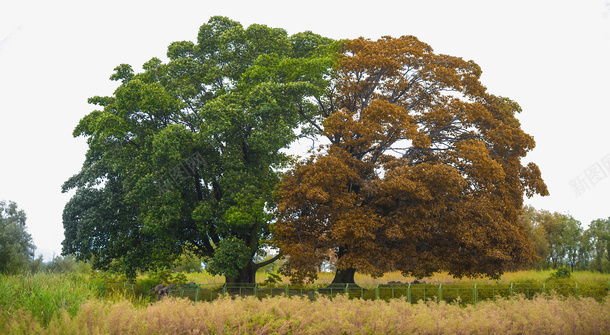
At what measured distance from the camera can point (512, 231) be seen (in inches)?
737

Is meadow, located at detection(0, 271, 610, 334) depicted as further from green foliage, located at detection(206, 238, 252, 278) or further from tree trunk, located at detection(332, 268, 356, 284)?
tree trunk, located at detection(332, 268, 356, 284)

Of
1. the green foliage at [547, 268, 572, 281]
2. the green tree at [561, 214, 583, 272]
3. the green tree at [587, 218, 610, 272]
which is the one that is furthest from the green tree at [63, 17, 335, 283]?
the green tree at [587, 218, 610, 272]

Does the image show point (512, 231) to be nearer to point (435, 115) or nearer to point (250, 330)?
point (435, 115)

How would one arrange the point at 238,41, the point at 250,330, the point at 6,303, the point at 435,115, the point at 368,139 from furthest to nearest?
the point at 238,41 → the point at 435,115 → the point at 368,139 → the point at 6,303 → the point at 250,330

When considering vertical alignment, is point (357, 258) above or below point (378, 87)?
below

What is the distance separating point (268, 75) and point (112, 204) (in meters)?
9.92

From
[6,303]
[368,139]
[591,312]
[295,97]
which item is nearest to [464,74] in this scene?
[368,139]

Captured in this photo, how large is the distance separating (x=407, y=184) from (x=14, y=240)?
28943 mm

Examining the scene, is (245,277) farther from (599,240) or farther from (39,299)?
(599,240)

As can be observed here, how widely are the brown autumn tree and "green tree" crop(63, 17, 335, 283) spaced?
199 centimetres

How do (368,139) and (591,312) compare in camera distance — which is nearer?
(591,312)

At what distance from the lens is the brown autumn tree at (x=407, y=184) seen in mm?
18078

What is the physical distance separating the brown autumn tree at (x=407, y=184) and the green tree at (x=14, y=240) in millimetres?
19793

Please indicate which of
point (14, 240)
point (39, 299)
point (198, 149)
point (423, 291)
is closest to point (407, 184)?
point (423, 291)
